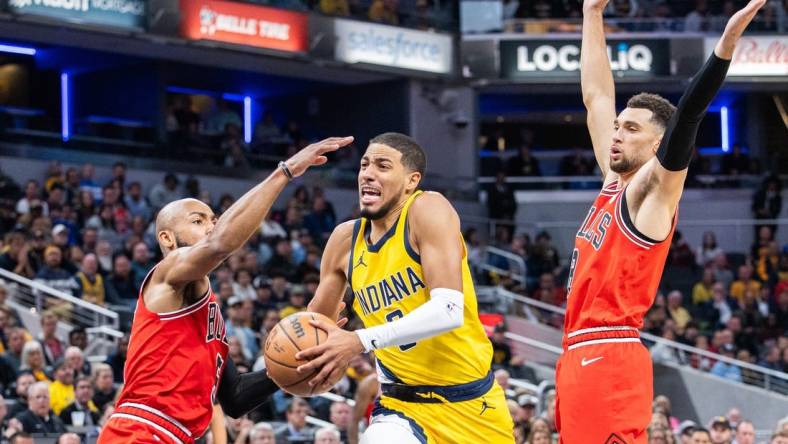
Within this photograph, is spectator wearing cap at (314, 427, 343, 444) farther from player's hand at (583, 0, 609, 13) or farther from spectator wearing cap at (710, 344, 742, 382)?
spectator wearing cap at (710, 344, 742, 382)

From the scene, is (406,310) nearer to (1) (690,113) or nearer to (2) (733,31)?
(1) (690,113)

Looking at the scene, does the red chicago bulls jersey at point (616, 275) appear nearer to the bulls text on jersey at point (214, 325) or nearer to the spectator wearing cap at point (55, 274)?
the bulls text on jersey at point (214, 325)

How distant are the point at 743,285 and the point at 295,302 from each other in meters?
9.27

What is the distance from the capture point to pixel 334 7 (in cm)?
2402

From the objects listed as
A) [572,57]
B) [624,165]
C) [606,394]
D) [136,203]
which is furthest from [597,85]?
[572,57]

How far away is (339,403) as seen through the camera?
13.7 metres

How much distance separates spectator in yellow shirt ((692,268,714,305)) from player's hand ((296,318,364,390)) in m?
16.8

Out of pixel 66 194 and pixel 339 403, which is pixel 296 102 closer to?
pixel 66 194

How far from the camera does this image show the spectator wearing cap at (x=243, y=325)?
50.0 ft

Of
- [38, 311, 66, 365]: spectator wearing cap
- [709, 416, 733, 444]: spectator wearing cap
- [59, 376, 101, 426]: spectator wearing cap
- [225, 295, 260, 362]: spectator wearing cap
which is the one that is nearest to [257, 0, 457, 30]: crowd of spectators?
[225, 295, 260, 362]: spectator wearing cap

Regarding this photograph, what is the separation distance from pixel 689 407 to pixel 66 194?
9666mm

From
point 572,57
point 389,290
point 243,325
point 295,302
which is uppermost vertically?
point 572,57

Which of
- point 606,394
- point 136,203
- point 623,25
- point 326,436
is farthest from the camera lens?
point 623,25

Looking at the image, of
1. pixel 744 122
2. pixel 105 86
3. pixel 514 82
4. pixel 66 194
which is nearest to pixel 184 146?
pixel 105 86
